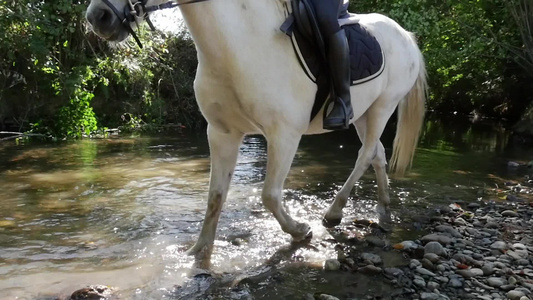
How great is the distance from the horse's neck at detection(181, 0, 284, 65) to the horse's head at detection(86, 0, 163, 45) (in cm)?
47

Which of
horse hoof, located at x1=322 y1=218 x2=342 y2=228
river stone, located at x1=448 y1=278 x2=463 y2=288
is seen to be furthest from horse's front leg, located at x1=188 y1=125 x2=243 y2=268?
river stone, located at x1=448 y1=278 x2=463 y2=288

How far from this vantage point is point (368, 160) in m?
5.45

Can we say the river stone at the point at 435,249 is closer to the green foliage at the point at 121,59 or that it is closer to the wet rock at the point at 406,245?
the wet rock at the point at 406,245

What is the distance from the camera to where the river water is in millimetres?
3475

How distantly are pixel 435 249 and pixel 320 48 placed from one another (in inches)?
80.3

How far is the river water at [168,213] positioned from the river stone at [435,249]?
43cm

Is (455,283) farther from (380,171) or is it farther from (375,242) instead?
(380,171)

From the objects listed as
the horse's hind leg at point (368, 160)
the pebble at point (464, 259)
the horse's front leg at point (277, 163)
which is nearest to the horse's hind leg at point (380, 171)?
the horse's hind leg at point (368, 160)

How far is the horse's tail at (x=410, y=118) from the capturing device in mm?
6117

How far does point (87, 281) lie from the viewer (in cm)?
338

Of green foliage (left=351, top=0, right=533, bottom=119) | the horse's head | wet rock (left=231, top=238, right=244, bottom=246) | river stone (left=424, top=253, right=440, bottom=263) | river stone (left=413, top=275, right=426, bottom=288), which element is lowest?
wet rock (left=231, top=238, right=244, bottom=246)

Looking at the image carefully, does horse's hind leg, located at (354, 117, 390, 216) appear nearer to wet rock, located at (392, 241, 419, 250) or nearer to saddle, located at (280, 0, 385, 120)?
saddle, located at (280, 0, 385, 120)

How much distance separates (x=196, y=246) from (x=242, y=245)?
447mm

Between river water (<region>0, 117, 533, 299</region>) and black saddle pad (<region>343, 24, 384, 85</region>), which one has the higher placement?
black saddle pad (<region>343, 24, 384, 85</region>)
